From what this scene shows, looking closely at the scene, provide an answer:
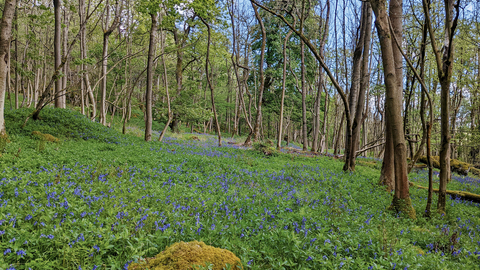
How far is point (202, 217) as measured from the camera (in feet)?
15.3

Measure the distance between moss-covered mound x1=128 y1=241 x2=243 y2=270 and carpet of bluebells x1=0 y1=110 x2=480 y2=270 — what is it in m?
0.16

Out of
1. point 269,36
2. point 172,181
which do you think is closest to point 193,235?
point 172,181

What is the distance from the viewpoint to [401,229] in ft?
16.1

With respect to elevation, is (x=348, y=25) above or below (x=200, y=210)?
above

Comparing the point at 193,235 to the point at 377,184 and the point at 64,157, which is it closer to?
the point at 64,157

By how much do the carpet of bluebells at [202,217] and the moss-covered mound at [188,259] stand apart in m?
0.16

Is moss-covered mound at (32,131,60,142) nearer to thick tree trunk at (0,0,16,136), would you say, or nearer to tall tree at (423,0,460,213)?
thick tree trunk at (0,0,16,136)

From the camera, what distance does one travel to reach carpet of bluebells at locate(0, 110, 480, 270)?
312cm

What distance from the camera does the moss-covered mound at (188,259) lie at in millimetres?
2612

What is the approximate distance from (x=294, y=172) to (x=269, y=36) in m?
19.7

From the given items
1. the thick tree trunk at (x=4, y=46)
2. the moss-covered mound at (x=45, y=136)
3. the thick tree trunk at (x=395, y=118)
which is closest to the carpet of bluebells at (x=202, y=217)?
the thick tree trunk at (x=395, y=118)

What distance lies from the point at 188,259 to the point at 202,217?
200 cm

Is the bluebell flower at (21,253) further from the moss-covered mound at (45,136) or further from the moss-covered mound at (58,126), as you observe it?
the moss-covered mound at (58,126)

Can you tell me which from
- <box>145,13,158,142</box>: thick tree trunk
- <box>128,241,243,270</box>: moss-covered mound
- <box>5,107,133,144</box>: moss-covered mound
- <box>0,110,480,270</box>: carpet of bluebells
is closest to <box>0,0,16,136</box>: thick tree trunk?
<box>0,110,480,270</box>: carpet of bluebells
